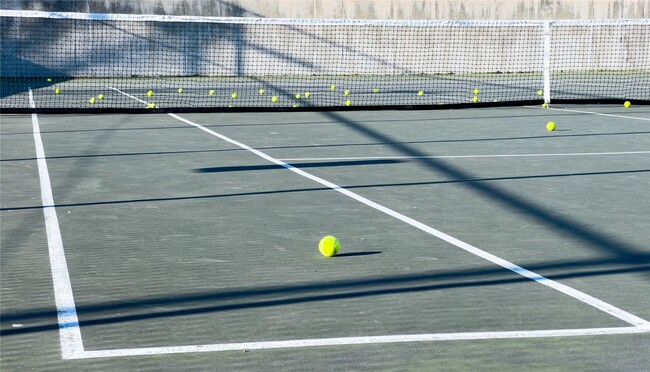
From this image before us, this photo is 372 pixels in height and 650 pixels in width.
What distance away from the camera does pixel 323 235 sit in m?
6.88

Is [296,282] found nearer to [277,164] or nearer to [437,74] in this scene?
[277,164]

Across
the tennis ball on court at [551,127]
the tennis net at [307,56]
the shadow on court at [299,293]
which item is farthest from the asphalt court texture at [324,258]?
the tennis net at [307,56]

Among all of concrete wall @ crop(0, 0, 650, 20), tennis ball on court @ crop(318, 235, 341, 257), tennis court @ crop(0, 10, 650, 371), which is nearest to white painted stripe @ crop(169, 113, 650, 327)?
tennis court @ crop(0, 10, 650, 371)

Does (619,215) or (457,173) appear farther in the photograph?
(457,173)

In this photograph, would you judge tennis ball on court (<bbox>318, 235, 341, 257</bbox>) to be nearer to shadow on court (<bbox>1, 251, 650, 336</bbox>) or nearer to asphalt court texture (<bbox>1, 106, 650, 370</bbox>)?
asphalt court texture (<bbox>1, 106, 650, 370</bbox>)

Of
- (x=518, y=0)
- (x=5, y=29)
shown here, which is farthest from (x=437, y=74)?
(x=5, y=29)

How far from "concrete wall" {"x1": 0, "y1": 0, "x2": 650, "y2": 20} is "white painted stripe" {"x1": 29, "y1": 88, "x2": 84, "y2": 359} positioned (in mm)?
25177

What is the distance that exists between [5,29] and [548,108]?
20275 mm

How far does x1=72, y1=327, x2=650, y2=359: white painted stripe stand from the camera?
4.20 metres

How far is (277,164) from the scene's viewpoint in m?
10.7

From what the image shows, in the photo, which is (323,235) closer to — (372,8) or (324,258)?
(324,258)

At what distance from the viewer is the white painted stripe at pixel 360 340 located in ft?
13.8

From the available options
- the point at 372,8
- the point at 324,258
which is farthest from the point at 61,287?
the point at 372,8

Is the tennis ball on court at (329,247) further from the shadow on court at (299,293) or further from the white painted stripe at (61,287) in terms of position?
the white painted stripe at (61,287)
